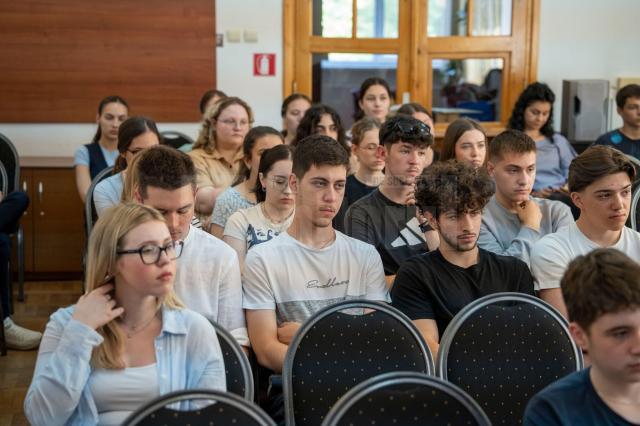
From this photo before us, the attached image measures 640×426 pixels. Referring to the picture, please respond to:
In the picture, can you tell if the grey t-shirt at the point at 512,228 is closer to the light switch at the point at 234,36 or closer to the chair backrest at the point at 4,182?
the chair backrest at the point at 4,182

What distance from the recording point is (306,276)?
299 centimetres

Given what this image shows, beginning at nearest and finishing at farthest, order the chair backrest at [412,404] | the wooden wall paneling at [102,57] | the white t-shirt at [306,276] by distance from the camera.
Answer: the chair backrest at [412,404]
the white t-shirt at [306,276]
the wooden wall paneling at [102,57]

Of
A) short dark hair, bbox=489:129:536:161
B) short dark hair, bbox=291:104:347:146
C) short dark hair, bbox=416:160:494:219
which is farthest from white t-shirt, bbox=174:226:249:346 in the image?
short dark hair, bbox=291:104:347:146

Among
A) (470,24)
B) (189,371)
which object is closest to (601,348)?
(189,371)

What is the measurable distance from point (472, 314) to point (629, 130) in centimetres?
359

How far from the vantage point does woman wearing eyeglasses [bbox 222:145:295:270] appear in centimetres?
358

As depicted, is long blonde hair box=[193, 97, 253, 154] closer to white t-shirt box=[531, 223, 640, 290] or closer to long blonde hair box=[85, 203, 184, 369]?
white t-shirt box=[531, 223, 640, 290]

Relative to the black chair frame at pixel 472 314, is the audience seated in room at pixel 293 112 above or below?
above

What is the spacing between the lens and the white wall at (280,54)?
653 centimetres

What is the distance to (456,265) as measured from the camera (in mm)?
2906

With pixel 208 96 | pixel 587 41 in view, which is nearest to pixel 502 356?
pixel 208 96

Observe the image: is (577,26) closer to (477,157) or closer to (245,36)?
(245,36)

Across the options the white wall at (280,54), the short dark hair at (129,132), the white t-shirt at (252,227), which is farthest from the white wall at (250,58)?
the white t-shirt at (252,227)

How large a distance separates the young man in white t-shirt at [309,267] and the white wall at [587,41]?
14.4 feet
